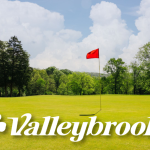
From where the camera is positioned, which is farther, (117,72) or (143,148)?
(117,72)

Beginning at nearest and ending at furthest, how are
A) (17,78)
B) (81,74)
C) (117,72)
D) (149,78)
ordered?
(17,78) → (149,78) → (117,72) → (81,74)

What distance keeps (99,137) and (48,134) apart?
8.54 feet

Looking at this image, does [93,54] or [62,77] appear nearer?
[93,54]

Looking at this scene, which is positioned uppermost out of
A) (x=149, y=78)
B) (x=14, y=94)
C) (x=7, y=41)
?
(x=7, y=41)

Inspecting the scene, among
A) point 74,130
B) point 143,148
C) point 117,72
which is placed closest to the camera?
point 143,148

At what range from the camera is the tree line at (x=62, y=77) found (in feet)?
193

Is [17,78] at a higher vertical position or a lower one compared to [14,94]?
higher

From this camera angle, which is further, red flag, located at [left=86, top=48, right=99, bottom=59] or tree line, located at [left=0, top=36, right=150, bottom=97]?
tree line, located at [left=0, top=36, right=150, bottom=97]

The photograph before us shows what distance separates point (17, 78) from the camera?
193 feet

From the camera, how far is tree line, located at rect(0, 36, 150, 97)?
58.9 m

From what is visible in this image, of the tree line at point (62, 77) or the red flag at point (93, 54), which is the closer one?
the red flag at point (93, 54)

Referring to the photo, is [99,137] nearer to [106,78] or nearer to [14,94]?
[106,78]

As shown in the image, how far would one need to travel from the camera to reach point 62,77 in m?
113

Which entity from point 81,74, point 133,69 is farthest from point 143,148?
point 81,74
